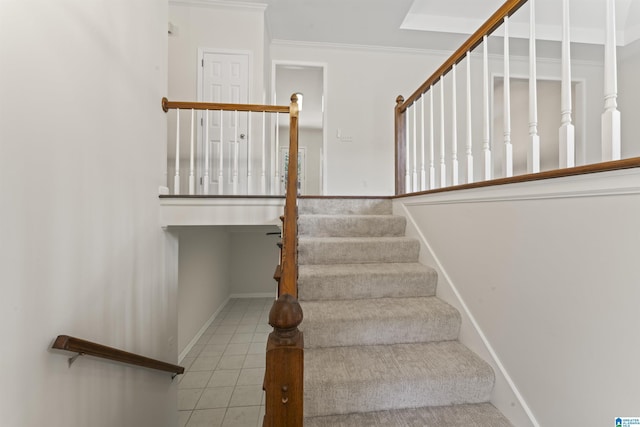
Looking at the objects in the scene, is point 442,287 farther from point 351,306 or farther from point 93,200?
point 93,200

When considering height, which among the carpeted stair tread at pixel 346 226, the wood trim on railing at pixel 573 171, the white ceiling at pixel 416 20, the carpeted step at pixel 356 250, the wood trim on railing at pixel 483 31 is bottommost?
the carpeted step at pixel 356 250

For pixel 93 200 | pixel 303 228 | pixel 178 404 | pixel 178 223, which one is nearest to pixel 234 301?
pixel 178 404

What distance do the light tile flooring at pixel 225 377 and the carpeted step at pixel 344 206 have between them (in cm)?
191

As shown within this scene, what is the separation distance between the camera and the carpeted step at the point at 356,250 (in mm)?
2012

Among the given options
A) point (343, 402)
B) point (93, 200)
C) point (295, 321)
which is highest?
point (93, 200)

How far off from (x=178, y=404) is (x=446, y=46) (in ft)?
18.5

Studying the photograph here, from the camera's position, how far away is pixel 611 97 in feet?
2.91

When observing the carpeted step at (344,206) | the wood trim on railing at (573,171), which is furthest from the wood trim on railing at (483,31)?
the carpeted step at (344,206)

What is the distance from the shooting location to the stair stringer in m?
1.14

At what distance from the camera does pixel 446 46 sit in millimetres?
4086

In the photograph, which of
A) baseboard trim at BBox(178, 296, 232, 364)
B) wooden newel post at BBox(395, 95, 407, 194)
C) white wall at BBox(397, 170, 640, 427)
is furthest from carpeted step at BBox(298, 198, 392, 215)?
baseboard trim at BBox(178, 296, 232, 364)

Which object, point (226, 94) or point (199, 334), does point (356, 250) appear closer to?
point (226, 94)

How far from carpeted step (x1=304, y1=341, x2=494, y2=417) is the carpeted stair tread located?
109 centimetres

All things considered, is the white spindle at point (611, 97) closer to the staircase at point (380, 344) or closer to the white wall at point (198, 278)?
the staircase at point (380, 344)
